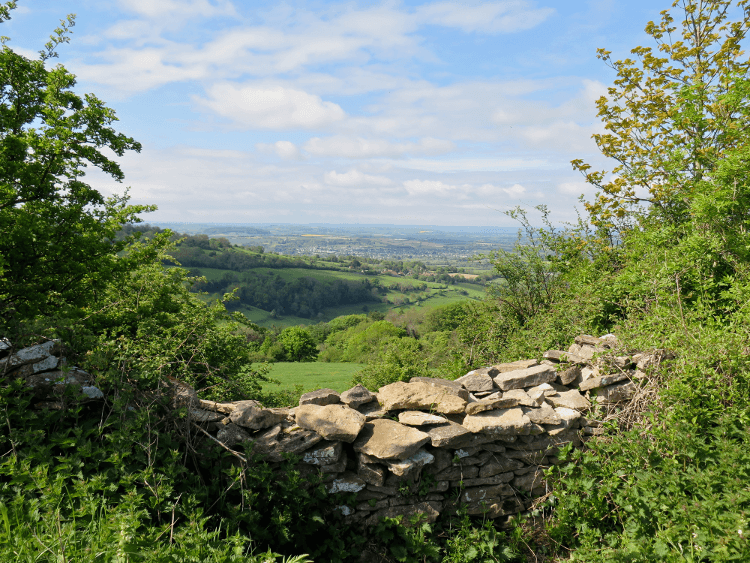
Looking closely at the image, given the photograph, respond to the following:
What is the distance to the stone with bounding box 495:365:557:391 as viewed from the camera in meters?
5.61

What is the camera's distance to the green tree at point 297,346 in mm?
48469

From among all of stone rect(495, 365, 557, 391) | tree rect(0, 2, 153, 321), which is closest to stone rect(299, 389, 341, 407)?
stone rect(495, 365, 557, 391)

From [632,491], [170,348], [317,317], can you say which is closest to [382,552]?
[632,491]

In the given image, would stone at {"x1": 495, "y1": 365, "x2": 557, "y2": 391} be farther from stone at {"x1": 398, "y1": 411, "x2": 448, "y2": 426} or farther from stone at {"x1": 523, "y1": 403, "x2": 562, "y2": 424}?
stone at {"x1": 398, "y1": 411, "x2": 448, "y2": 426}

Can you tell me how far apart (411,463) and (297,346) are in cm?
4575

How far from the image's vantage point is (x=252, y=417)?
180 inches

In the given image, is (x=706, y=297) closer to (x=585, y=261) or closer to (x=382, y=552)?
→ (x=585, y=261)

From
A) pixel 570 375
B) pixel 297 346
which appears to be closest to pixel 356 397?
pixel 570 375

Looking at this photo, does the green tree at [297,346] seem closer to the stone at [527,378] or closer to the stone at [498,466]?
the stone at [527,378]

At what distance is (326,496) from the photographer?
14.5ft

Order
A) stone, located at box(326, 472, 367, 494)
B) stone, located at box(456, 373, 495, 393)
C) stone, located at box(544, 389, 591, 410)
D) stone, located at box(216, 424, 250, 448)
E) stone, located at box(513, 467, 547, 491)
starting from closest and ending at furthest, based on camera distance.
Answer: stone, located at box(216, 424, 250, 448) < stone, located at box(326, 472, 367, 494) < stone, located at box(513, 467, 547, 491) < stone, located at box(544, 389, 591, 410) < stone, located at box(456, 373, 495, 393)

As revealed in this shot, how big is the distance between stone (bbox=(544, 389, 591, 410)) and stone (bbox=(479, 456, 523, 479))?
0.99 meters

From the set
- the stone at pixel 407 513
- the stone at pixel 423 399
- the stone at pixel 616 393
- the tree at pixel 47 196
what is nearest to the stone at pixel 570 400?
the stone at pixel 616 393

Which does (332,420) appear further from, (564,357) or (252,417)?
(564,357)
